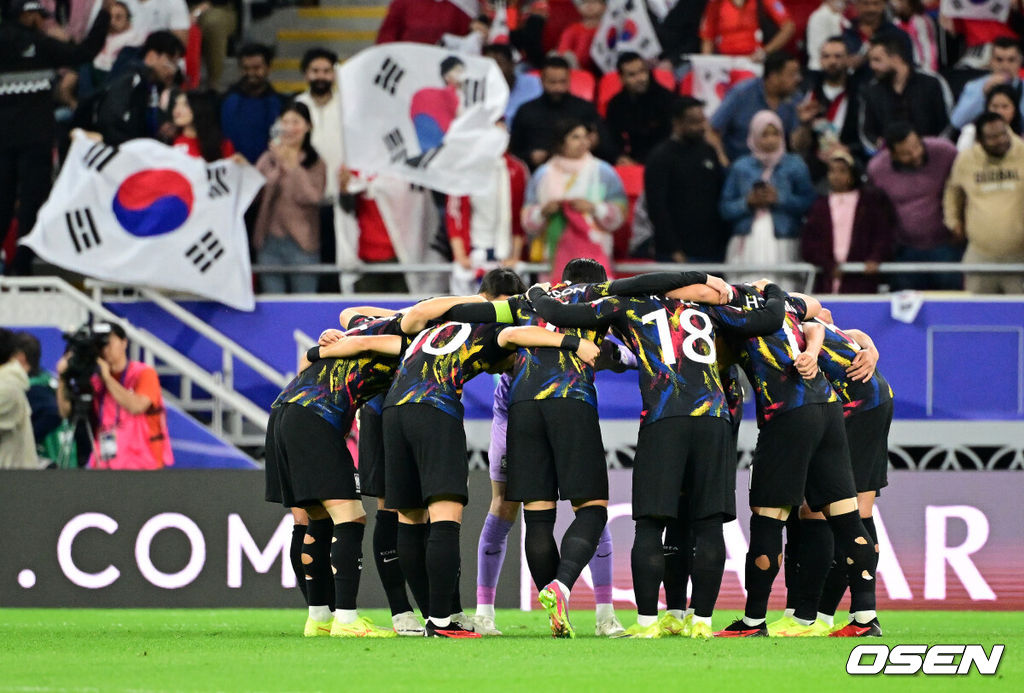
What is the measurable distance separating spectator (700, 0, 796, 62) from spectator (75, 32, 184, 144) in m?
5.22

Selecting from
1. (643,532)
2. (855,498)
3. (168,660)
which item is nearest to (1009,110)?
(855,498)

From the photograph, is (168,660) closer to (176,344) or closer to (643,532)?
(643,532)

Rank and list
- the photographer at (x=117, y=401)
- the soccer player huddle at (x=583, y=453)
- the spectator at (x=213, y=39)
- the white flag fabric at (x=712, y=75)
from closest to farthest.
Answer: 1. the soccer player huddle at (x=583, y=453)
2. the photographer at (x=117, y=401)
3. the white flag fabric at (x=712, y=75)
4. the spectator at (x=213, y=39)

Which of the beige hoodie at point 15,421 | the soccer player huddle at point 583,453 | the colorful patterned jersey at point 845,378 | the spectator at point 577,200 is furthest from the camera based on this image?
the spectator at point 577,200

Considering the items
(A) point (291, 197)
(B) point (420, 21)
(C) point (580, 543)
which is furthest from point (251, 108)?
(C) point (580, 543)

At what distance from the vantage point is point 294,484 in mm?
9523

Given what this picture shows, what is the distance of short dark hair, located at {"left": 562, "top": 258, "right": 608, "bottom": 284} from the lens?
32.4 ft

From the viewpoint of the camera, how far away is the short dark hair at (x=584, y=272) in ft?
32.4

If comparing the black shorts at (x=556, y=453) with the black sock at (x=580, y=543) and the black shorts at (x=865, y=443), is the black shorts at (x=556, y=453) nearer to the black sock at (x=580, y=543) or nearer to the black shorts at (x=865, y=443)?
the black sock at (x=580, y=543)

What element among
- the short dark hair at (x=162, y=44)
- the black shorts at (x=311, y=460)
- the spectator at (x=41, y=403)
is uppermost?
the short dark hair at (x=162, y=44)

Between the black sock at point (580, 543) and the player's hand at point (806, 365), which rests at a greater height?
the player's hand at point (806, 365)

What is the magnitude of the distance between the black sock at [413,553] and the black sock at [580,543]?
773 millimetres

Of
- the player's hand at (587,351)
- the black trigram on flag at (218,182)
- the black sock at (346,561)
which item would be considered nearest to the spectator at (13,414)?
the black trigram on flag at (218,182)

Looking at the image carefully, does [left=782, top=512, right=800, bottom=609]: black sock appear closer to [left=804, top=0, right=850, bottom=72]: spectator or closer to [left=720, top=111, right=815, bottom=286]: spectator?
[left=720, top=111, right=815, bottom=286]: spectator
